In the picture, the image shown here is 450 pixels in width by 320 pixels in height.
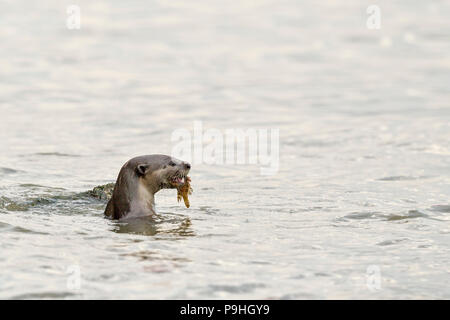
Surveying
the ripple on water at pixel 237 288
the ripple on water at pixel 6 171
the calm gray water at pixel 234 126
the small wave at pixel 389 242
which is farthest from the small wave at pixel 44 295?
the ripple on water at pixel 6 171

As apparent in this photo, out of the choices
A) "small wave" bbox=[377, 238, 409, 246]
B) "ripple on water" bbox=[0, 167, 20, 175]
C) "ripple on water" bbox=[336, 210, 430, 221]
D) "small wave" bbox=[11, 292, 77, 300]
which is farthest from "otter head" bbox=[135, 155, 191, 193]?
"ripple on water" bbox=[0, 167, 20, 175]

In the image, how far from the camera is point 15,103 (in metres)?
16.8

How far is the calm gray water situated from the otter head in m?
0.38

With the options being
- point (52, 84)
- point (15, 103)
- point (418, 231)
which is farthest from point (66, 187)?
point (52, 84)

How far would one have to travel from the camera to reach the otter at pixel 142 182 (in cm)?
955

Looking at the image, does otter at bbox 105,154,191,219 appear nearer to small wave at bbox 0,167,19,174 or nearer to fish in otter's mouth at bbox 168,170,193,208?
fish in otter's mouth at bbox 168,170,193,208

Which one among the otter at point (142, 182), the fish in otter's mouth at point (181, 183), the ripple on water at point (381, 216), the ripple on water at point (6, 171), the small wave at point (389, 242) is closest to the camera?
the small wave at point (389, 242)

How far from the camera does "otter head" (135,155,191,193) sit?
379 inches

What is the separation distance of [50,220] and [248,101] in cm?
820

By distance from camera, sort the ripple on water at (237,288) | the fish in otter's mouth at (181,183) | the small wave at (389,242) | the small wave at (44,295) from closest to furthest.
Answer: the small wave at (44,295)
the ripple on water at (237,288)
the small wave at (389,242)
the fish in otter's mouth at (181,183)

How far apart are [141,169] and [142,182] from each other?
0.48ft

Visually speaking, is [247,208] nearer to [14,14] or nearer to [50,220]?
[50,220]

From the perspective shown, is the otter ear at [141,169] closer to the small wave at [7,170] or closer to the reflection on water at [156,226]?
the reflection on water at [156,226]

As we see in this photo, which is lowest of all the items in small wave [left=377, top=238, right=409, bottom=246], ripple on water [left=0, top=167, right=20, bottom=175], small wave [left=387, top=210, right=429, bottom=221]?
small wave [left=377, top=238, right=409, bottom=246]
